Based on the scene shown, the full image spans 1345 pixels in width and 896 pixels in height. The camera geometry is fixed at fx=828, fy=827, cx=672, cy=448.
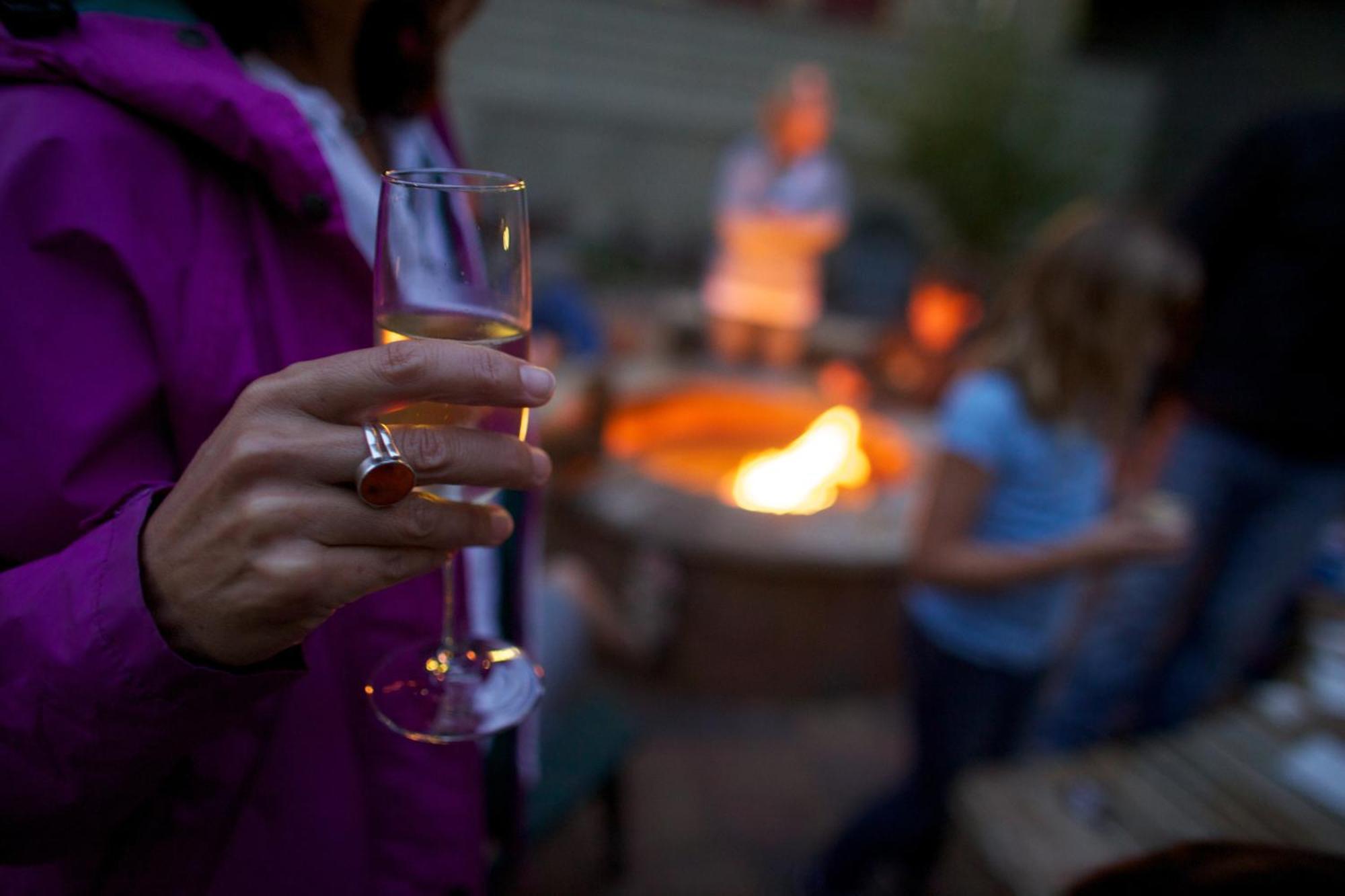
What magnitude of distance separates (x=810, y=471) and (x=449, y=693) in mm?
3867

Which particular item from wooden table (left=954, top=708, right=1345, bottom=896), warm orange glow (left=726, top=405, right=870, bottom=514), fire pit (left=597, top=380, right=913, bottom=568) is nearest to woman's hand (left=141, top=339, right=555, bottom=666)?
wooden table (left=954, top=708, right=1345, bottom=896)

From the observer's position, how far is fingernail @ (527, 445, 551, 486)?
760 millimetres

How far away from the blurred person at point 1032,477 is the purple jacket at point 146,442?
4.91 ft

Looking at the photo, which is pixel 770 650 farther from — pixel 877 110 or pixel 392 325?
pixel 877 110

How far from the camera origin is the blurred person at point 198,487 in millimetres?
650

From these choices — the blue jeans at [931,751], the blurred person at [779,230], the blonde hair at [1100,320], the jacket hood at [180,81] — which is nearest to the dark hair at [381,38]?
the jacket hood at [180,81]

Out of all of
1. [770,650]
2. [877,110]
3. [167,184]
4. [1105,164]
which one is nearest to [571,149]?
[877,110]

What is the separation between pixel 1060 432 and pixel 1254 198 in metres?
1.58

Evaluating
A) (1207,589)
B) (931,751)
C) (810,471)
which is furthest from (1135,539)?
(810,471)

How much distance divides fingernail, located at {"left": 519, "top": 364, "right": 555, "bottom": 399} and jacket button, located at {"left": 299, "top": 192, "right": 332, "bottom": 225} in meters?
0.31

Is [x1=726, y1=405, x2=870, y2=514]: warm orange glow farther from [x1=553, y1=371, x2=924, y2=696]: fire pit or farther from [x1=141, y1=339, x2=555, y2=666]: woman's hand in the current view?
[x1=141, y1=339, x2=555, y2=666]: woman's hand

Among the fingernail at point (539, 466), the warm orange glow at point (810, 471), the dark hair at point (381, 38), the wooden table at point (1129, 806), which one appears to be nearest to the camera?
the fingernail at point (539, 466)

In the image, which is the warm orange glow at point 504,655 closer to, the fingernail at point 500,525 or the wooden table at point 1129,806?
the fingernail at point 500,525

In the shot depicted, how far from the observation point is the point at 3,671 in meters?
0.70
